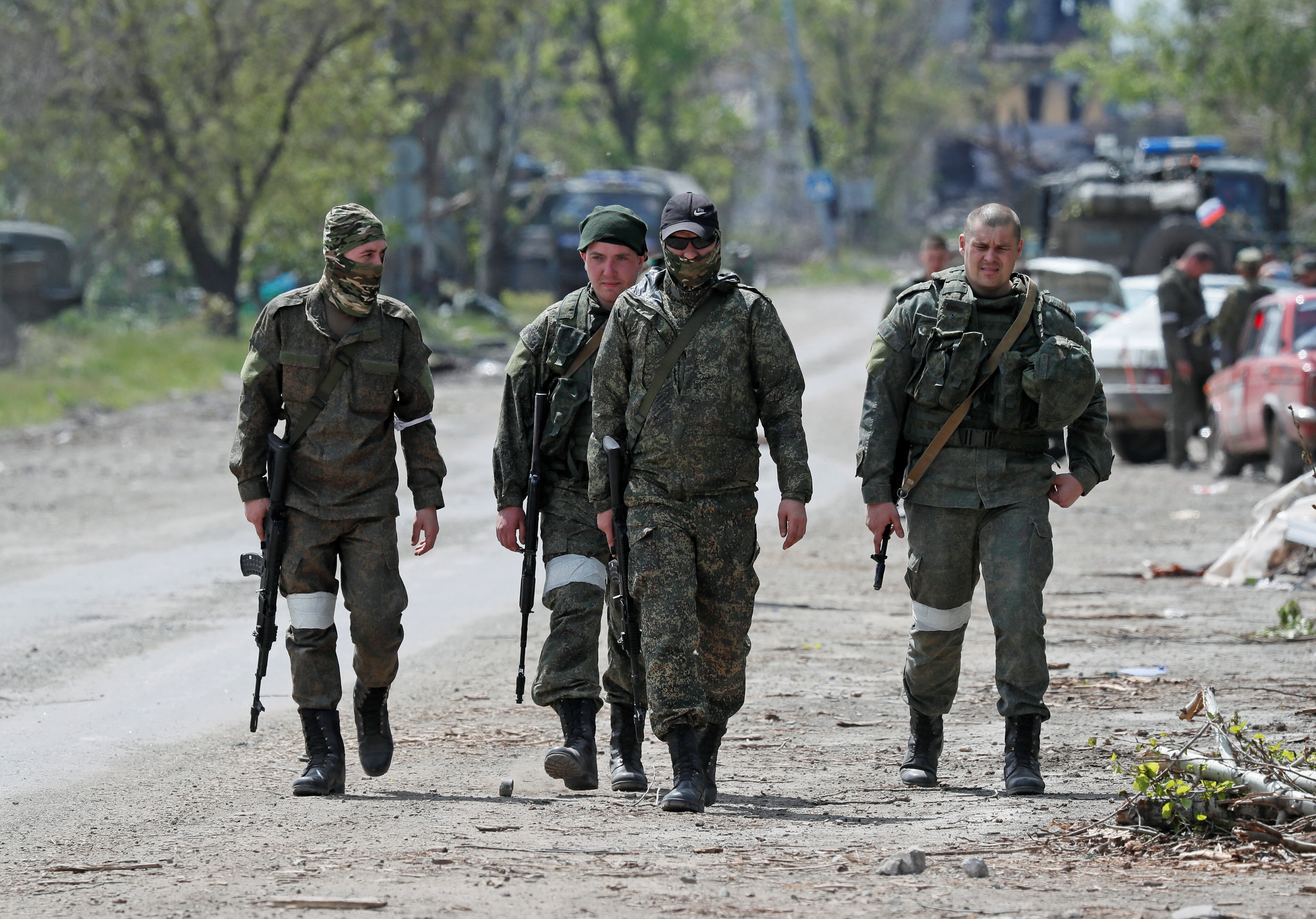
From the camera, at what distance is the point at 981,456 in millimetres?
5727

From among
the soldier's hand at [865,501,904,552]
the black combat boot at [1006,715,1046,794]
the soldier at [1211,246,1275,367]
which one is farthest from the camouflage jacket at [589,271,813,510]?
the soldier at [1211,246,1275,367]

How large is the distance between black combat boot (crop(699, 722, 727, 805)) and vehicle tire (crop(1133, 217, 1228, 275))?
19568 millimetres

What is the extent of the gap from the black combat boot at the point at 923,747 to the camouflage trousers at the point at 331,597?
1672 millimetres

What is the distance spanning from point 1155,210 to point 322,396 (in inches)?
859

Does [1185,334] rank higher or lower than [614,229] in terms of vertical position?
lower

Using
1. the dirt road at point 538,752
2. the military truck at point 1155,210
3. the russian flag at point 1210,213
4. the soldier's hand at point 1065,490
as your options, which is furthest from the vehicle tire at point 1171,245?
the soldier's hand at point 1065,490

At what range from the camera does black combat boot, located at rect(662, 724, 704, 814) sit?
5.29 meters

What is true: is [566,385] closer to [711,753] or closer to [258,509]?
[258,509]

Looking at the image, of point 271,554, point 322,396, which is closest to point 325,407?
point 322,396

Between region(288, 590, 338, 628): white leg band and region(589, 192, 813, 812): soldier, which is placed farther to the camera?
region(288, 590, 338, 628): white leg band

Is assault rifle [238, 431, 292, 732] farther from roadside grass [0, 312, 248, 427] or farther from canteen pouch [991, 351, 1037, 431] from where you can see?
roadside grass [0, 312, 248, 427]

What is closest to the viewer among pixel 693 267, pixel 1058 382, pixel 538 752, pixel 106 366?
pixel 693 267

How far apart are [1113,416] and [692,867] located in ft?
→ 45.1

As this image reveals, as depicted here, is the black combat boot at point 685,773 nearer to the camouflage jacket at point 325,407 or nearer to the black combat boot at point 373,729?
the black combat boot at point 373,729
